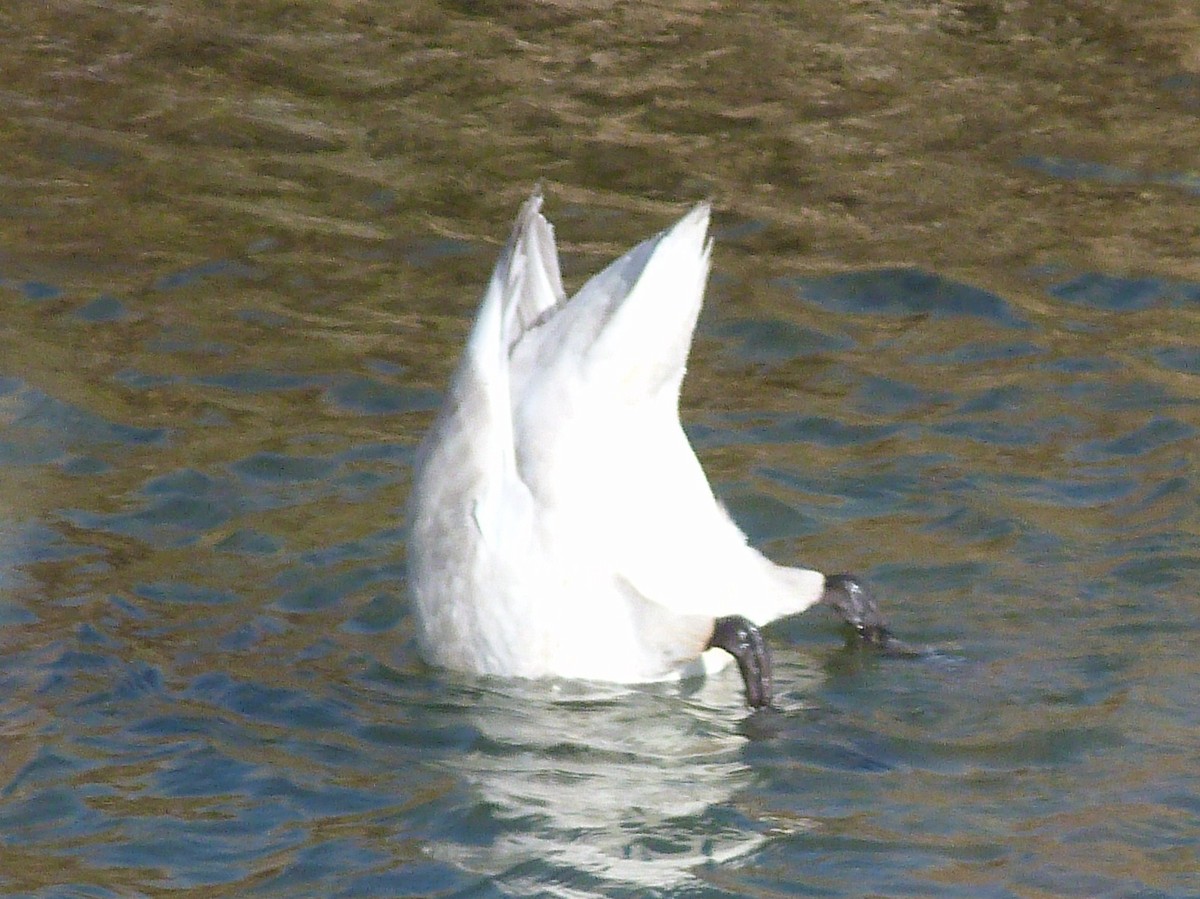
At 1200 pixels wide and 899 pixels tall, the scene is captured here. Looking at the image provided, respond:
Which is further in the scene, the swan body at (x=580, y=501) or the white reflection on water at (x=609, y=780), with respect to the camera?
the swan body at (x=580, y=501)

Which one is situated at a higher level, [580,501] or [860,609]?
[580,501]

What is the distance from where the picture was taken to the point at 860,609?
22.0ft

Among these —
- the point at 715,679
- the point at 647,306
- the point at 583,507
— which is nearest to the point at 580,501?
the point at 583,507

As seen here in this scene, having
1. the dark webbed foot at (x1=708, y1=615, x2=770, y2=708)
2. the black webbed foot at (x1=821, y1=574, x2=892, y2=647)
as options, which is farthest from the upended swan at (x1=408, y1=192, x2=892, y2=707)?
the black webbed foot at (x1=821, y1=574, x2=892, y2=647)

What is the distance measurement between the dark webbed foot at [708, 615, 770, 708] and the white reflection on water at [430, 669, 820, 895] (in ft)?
0.35

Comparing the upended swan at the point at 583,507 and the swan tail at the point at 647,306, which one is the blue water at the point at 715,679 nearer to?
the upended swan at the point at 583,507

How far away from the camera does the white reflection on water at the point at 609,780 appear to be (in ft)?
17.7

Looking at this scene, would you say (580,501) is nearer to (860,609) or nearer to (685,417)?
(860,609)

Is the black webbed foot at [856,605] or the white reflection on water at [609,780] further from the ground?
the black webbed foot at [856,605]

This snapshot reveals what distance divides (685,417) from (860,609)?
2014mm

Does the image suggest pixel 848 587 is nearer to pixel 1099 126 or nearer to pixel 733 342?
pixel 733 342

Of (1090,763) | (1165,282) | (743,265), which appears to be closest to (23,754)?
(1090,763)

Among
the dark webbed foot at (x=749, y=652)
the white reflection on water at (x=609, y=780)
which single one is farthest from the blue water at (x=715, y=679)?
the dark webbed foot at (x=749, y=652)

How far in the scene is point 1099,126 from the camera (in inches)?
436
